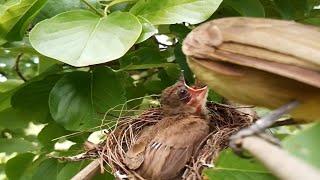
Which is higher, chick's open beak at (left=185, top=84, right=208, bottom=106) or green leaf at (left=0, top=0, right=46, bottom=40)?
green leaf at (left=0, top=0, right=46, bottom=40)

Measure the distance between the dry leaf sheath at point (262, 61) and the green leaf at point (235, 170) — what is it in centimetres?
31

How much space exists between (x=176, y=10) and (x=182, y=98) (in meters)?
0.58

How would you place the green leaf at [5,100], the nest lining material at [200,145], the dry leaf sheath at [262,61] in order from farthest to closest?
1. the green leaf at [5,100]
2. the nest lining material at [200,145]
3. the dry leaf sheath at [262,61]

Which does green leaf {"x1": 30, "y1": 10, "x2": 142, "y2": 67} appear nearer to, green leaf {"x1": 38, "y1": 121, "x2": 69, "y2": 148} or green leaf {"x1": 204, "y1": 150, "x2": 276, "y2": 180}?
green leaf {"x1": 204, "y1": 150, "x2": 276, "y2": 180}

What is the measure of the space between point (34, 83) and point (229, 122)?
70 centimetres

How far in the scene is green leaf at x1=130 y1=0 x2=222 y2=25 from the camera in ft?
6.72

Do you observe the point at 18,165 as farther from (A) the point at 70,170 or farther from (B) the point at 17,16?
(B) the point at 17,16

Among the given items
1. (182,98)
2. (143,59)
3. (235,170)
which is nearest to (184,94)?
(182,98)

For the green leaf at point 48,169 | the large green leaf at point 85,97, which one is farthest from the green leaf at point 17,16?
the green leaf at point 48,169

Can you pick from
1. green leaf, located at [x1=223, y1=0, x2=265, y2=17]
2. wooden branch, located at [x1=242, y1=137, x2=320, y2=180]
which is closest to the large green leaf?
green leaf, located at [x1=223, y1=0, x2=265, y2=17]

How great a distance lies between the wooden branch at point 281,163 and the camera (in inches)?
35.8

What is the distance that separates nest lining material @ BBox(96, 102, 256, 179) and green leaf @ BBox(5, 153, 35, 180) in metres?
0.54

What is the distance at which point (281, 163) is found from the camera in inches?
38.6

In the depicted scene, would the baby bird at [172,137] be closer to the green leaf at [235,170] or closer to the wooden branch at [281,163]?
the green leaf at [235,170]
